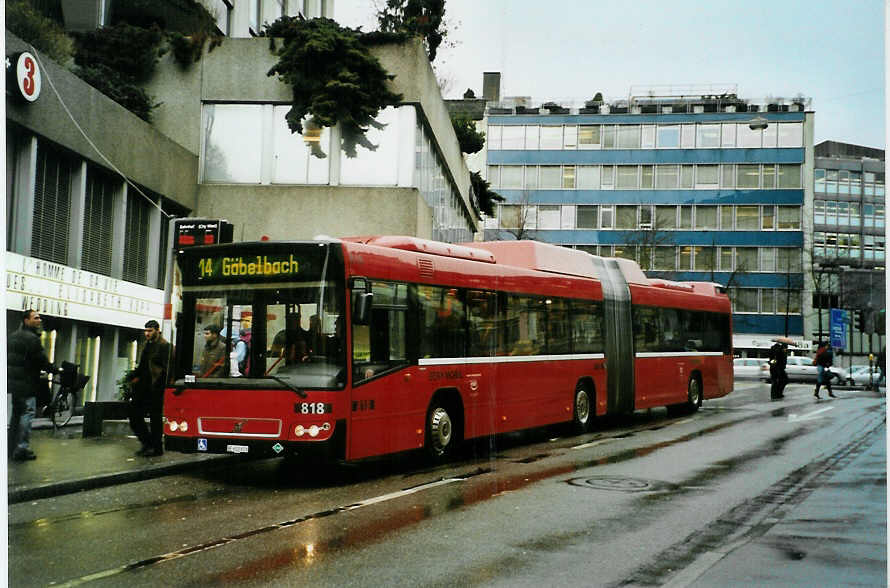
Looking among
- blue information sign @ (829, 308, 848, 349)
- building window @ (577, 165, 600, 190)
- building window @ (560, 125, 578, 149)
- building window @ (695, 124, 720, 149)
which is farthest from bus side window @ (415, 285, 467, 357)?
blue information sign @ (829, 308, 848, 349)

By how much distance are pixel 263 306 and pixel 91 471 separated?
9.59 ft

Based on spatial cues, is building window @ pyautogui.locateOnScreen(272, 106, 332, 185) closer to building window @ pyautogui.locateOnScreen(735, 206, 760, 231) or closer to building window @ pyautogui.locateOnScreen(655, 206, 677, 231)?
building window @ pyautogui.locateOnScreen(655, 206, 677, 231)

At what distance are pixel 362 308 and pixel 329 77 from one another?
5.01 meters

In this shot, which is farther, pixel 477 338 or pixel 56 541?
pixel 477 338

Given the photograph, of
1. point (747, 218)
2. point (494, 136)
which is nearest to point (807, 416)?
point (494, 136)

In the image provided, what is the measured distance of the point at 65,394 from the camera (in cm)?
1333

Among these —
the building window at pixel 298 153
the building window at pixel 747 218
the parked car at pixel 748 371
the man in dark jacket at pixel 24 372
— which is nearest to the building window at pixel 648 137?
the building window at pixel 747 218

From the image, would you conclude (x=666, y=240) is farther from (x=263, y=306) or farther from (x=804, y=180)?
(x=263, y=306)

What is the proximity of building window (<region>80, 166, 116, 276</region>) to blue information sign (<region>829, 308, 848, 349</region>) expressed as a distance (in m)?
8.47

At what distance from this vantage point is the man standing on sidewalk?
1299 centimetres

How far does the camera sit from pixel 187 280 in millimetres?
11078

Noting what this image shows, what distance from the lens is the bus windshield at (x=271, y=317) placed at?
1047 centimetres

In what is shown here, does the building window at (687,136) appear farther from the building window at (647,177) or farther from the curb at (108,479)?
the curb at (108,479)

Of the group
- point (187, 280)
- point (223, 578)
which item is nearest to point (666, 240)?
point (187, 280)
